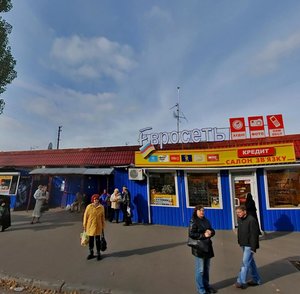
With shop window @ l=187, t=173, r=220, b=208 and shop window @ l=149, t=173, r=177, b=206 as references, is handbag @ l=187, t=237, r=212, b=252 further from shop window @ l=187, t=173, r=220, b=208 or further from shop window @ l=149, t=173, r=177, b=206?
shop window @ l=149, t=173, r=177, b=206

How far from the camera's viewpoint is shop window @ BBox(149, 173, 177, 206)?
11789 mm

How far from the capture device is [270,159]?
408 inches

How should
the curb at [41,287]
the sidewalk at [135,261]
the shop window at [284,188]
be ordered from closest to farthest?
the curb at [41,287], the sidewalk at [135,261], the shop window at [284,188]

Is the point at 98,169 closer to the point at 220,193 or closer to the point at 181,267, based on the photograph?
the point at 220,193

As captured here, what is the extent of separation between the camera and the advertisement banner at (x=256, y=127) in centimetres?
1190

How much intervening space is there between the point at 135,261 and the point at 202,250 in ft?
8.74

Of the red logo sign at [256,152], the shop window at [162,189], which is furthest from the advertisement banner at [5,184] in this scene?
the red logo sign at [256,152]

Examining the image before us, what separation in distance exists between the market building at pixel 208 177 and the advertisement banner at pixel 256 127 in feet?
0.71

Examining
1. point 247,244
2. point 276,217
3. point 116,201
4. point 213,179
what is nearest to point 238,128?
point 213,179

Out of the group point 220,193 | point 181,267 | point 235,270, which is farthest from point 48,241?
point 220,193

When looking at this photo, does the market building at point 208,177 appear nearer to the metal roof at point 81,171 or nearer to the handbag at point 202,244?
the metal roof at point 81,171

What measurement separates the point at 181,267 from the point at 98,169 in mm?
7716

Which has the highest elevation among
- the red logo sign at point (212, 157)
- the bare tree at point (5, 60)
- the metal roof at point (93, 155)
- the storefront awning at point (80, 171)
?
the bare tree at point (5, 60)

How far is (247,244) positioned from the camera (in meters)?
5.28
